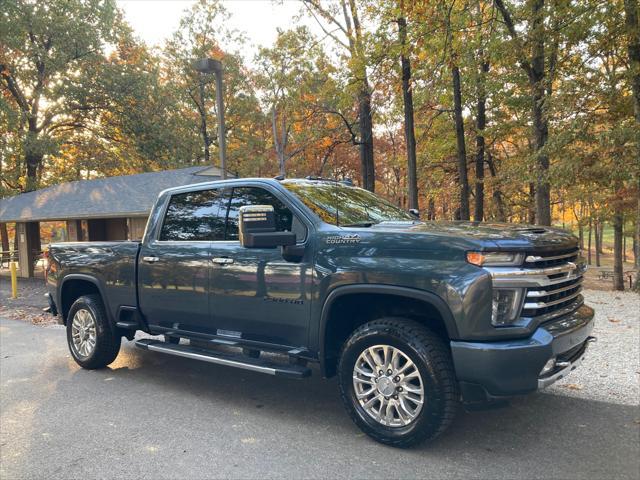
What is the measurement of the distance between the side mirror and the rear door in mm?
946

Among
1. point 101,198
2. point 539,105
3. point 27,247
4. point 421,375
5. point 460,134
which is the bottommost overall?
point 421,375

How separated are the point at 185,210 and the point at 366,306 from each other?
2.33m

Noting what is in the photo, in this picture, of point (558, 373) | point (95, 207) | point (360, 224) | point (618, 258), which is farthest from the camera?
point (618, 258)

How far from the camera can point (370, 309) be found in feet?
13.4

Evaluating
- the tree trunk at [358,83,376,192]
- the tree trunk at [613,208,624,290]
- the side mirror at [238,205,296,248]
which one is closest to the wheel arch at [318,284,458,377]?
the side mirror at [238,205,296,248]

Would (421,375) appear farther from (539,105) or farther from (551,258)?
(539,105)

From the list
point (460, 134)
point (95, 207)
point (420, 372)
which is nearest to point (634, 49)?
point (460, 134)

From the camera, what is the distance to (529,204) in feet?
86.5

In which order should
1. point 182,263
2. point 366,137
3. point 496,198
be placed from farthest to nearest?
1. point 496,198
2. point 366,137
3. point 182,263

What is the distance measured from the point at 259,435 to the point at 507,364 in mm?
1986

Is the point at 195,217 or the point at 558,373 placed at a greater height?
the point at 195,217

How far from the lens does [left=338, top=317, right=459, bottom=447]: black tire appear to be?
3.41 meters

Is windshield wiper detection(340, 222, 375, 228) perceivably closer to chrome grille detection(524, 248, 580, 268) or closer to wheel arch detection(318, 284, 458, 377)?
wheel arch detection(318, 284, 458, 377)

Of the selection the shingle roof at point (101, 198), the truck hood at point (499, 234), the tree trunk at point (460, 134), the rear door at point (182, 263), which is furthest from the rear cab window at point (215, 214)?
the tree trunk at point (460, 134)
